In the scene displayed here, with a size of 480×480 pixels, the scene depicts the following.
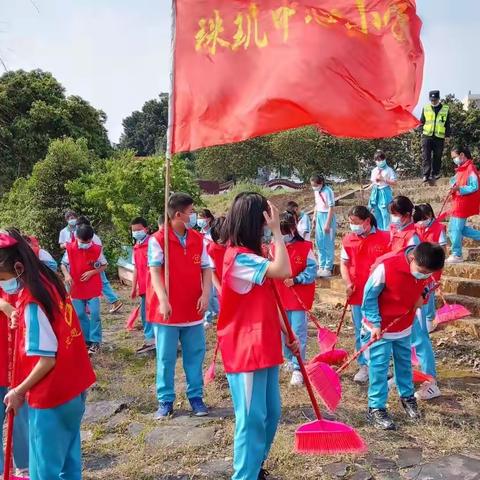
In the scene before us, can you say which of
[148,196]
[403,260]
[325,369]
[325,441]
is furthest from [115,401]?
[148,196]

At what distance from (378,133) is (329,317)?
4.96m

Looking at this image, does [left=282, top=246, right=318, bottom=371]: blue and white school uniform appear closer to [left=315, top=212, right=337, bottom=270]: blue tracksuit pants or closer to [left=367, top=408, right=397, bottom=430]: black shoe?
[left=367, top=408, right=397, bottom=430]: black shoe

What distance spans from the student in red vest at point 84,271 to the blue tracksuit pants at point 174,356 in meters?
2.34

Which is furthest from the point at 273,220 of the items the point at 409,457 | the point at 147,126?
the point at 147,126

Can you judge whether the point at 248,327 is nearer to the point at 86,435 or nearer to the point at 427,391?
the point at 86,435

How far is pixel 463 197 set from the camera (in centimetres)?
844

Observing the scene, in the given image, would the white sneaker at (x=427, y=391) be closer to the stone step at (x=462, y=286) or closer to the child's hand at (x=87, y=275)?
the stone step at (x=462, y=286)

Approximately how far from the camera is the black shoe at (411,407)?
187 inches

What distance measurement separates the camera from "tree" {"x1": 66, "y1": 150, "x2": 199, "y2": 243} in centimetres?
→ 1334

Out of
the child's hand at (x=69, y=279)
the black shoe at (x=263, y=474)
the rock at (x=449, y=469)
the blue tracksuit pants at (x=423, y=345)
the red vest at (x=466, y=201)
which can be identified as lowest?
the rock at (x=449, y=469)

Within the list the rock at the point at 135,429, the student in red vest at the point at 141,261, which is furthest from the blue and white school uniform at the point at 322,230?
the rock at the point at 135,429

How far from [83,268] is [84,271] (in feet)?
0.13

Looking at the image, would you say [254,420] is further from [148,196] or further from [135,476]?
[148,196]

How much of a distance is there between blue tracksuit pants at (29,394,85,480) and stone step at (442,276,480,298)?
6.35 m
